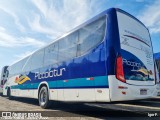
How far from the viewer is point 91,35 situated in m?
7.33

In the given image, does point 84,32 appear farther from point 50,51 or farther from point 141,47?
point 50,51

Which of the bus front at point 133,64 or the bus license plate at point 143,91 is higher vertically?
the bus front at point 133,64

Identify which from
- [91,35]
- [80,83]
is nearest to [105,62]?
[91,35]

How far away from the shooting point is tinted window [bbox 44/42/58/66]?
9859 millimetres

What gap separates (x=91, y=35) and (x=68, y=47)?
1.63 m

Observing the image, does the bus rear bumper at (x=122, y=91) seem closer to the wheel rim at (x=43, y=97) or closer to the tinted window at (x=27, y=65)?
the wheel rim at (x=43, y=97)

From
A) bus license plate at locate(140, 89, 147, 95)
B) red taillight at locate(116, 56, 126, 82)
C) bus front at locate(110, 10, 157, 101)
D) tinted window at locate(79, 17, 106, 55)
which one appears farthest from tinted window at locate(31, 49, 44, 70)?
bus license plate at locate(140, 89, 147, 95)

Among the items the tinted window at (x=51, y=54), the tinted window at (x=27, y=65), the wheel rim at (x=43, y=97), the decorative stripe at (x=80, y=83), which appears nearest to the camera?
the decorative stripe at (x=80, y=83)

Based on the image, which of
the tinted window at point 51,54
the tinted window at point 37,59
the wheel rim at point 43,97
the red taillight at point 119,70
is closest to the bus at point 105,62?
the red taillight at point 119,70

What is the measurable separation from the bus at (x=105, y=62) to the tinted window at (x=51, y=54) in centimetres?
27

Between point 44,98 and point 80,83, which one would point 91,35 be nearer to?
point 80,83

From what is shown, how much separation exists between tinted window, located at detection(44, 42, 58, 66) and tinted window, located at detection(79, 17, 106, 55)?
220 centimetres

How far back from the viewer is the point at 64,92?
334 inches

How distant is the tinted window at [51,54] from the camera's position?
388 inches
